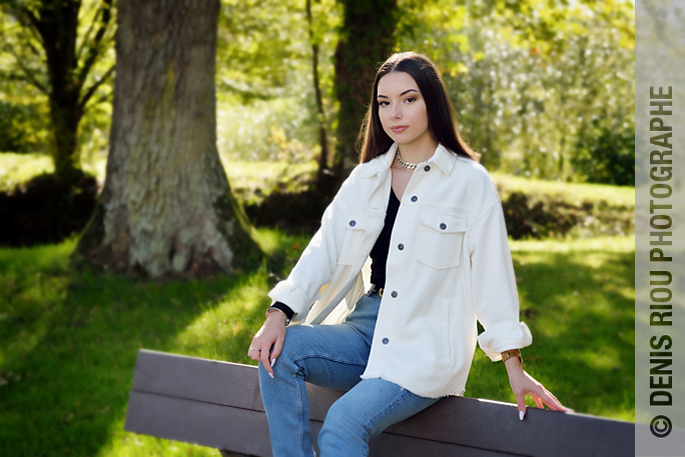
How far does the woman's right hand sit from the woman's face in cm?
85

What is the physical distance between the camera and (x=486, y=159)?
47.4ft

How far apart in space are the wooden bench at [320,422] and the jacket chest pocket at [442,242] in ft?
1.58

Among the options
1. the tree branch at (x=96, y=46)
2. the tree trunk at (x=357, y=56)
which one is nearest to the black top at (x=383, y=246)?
the tree trunk at (x=357, y=56)

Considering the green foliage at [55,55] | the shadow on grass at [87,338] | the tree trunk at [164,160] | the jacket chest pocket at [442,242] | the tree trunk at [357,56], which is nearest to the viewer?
the jacket chest pocket at [442,242]

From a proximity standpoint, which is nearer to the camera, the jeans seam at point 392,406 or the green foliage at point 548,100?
the jeans seam at point 392,406

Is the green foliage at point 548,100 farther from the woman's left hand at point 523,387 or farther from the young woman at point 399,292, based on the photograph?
the woman's left hand at point 523,387

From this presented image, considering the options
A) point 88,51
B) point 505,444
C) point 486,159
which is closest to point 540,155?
point 486,159

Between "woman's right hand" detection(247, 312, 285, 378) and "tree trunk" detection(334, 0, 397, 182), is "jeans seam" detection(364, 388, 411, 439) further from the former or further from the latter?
"tree trunk" detection(334, 0, 397, 182)

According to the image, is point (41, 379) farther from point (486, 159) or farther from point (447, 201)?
point (486, 159)

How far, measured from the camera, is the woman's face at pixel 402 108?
227 cm

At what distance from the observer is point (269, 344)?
2133 mm

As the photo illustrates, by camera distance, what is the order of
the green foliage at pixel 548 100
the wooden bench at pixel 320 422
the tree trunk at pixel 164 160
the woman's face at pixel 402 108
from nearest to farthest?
the wooden bench at pixel 320 422 → the woman's face at pixel 402 108 → the tree trunk at pixel 164 160 → the green foliage at pixel 548 100

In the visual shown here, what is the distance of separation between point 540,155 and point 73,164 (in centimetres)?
1246

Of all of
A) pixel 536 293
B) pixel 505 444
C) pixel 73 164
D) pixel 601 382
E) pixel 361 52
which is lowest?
pixel 601 382
